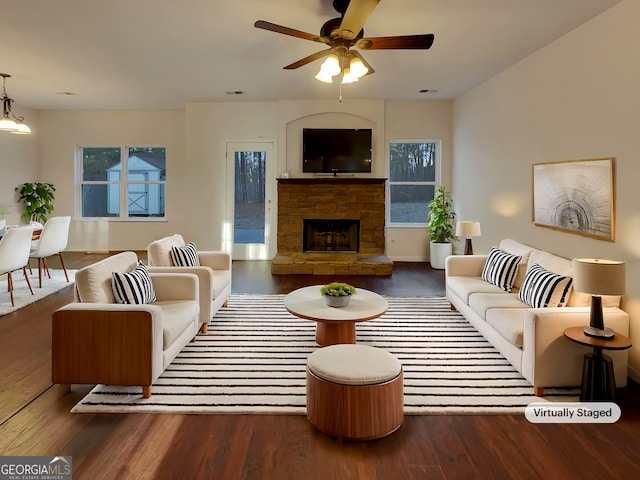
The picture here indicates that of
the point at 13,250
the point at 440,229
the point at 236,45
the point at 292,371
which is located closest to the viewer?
the point at 292,371

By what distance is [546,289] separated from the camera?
3205 millimetres

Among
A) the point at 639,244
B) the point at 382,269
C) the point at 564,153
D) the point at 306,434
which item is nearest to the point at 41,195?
the point at 382,269

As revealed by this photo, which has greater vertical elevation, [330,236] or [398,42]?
[398,42]

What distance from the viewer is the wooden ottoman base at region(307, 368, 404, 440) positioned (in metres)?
2.21

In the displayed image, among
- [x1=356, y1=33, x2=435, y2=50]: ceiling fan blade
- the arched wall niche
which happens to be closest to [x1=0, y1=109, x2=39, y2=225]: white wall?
the arched wall niche

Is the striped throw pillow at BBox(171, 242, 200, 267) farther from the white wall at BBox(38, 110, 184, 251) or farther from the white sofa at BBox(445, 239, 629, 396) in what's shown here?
the white wall at BBox(38, 110, 184, 251)

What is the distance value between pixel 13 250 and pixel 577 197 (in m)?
5.83

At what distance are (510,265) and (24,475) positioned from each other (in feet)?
12.9

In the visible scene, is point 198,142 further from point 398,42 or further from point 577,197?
point 577,197

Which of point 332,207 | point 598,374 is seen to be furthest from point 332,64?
point 332,207

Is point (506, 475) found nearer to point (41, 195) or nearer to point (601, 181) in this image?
point (601, 181)

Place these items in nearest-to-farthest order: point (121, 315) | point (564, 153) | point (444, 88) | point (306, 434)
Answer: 1. point (306, 434)
2. point (121, 315)
3. point (564, 153)
4. point (444, 88)

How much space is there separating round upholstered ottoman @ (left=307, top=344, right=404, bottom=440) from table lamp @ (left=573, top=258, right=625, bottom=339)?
135cm

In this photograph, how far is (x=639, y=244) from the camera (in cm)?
297
